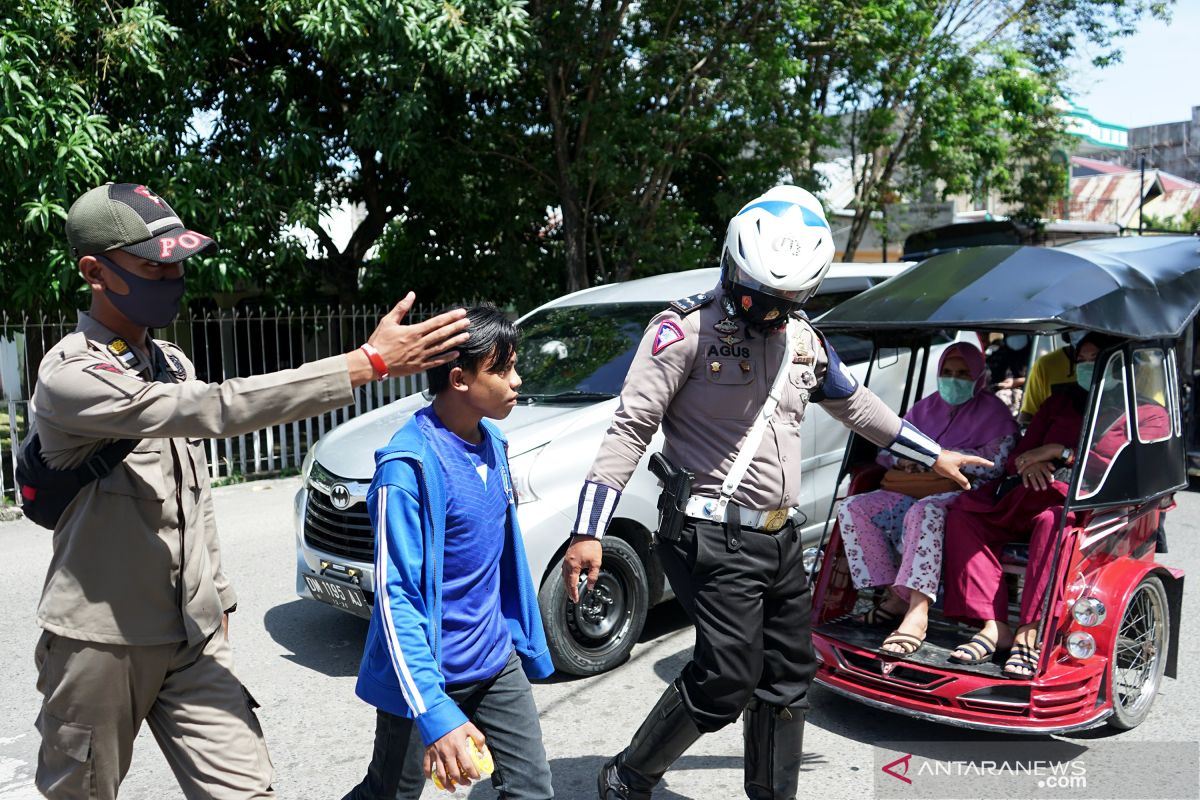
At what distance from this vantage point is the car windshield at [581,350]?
5.80 metres

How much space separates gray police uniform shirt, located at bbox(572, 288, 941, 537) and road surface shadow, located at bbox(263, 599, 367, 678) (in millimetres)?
2599

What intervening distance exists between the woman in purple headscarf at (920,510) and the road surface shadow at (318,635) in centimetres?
258

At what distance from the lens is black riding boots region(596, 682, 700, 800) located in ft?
10.9

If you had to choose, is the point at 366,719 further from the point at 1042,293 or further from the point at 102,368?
the point at 1042,293

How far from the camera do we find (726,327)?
3402 millimetres

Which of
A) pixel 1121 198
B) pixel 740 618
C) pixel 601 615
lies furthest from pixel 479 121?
pixel 1121 198

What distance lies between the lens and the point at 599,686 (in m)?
5.02

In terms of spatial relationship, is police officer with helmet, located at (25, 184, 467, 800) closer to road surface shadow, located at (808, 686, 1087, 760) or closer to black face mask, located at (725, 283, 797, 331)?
black face mask, located at (725, 283, 797, 331)

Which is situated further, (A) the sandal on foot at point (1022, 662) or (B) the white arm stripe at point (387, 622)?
(A) the sandal on foot at point (1022, 662)

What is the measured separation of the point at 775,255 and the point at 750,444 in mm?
600

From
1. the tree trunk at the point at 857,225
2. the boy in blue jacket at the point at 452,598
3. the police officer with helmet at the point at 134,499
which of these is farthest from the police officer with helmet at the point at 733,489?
the tree trunk at the point at 857,225

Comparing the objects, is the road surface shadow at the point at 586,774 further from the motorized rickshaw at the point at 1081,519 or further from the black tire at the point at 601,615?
the black tire at the point at 601,615

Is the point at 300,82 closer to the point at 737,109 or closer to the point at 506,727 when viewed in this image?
the point at 737,109

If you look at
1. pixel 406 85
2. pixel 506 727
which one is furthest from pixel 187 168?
pixel 506 727
